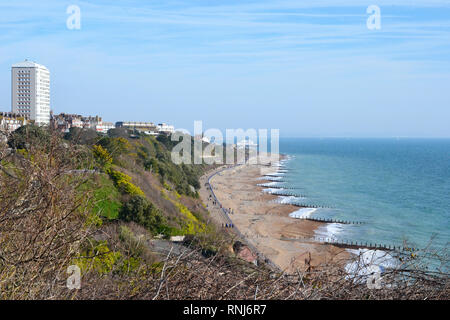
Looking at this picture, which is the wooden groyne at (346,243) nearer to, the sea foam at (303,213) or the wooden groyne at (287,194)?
the sea foam at (303,213)

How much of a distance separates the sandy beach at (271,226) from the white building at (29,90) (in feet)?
71.5

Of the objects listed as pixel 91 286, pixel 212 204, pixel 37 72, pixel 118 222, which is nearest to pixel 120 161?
pixel 118 222

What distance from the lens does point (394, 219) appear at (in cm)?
3647

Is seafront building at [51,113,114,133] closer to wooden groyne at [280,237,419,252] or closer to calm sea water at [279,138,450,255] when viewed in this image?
calm sea water at [279,138,450,255]

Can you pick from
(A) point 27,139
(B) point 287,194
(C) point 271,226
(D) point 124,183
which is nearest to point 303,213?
(C) point 271,226

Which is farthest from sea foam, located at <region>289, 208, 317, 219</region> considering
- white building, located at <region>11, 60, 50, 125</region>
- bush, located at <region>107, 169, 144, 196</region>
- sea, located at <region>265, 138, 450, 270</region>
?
white building, located at <region>11, 60, 50, 125</region>

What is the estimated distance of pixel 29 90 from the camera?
5622 centimetres

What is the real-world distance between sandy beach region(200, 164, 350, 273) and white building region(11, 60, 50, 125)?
2179 cm

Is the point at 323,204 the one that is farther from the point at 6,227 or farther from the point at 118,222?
the point at 6,227

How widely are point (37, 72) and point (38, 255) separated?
53.7 meters

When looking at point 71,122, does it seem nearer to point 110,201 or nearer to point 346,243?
point 110,201

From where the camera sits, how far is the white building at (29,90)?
5450cm

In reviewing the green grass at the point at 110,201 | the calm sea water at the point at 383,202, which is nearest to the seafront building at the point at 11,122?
the green grass at the point at 110,201

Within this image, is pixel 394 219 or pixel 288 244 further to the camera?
pixel 394 219
